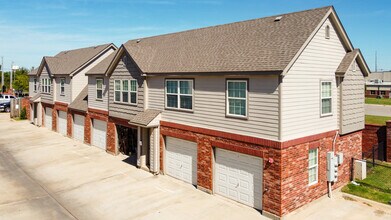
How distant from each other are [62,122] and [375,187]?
2691 centimetres

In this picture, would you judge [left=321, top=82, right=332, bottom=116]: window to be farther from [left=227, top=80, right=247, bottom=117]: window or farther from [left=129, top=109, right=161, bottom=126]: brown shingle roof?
[left=129, top=109, right=161, bottom=126]: brown shingle roof

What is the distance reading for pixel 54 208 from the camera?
13.6 metres

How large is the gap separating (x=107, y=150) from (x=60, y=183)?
22.0ft

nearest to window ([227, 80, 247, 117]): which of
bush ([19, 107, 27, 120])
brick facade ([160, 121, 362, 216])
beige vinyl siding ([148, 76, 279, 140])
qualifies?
beige vinyl siding ([148, 76, 279, 140])

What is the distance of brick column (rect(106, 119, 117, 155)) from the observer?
73.9ft

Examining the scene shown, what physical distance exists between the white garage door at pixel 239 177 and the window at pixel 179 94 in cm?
306

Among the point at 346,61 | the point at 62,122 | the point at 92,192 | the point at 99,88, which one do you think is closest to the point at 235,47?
the point at 346,61

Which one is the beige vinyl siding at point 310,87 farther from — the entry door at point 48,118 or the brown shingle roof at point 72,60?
the entry door at point 48,118

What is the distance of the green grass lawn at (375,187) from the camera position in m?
14.5

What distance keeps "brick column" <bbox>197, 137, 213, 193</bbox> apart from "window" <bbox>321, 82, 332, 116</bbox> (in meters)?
5.46

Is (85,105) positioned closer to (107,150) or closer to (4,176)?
(107,150)

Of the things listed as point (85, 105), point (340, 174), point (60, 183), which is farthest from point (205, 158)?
point (85, 105)

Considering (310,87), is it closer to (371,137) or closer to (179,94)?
(179,94)

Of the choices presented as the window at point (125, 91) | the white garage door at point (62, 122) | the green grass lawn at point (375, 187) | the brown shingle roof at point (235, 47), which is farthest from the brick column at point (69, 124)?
the green grass lawn at point (375, 187)
